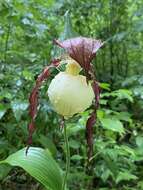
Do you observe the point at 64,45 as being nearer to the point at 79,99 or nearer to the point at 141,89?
the point at 79,99

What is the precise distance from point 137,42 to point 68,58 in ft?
8.04

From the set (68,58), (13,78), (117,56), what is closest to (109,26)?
(117,56)

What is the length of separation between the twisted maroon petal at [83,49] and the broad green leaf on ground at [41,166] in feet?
1.16

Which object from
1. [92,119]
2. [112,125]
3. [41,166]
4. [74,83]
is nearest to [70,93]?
[74,83]

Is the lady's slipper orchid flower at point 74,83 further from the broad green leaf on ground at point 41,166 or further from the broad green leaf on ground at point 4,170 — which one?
the broad green leaf on ground at point 4,170

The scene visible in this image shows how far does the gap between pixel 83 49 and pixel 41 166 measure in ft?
1.29

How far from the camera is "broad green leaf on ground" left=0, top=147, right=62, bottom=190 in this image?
1.10 meters

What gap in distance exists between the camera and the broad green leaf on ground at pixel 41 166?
1.10 m

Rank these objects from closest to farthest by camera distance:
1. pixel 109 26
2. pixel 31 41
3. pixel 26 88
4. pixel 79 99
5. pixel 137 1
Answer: pixel 79 99, pixel 26 88, pixel 31 41, pixel 137 1, pixel 109 26

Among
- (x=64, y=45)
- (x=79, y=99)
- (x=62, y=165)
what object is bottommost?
(x=62, y=165)

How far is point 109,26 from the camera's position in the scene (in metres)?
3.22

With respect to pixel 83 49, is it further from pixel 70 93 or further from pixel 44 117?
pixel 44 117

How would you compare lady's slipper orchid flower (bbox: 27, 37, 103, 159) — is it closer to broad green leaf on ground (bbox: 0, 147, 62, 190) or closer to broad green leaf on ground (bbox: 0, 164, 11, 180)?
broad green leaf on ground (bbox: 0, 147, 62, 190)

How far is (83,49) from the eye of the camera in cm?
86
